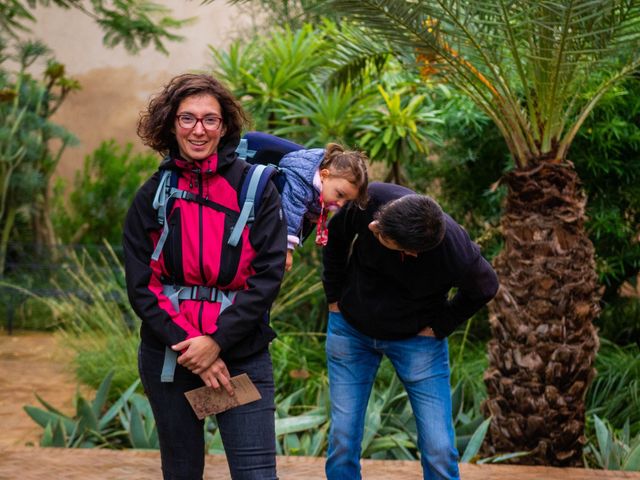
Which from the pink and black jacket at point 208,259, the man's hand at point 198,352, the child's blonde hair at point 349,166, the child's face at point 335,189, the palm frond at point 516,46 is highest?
the palm frond at point 516,46

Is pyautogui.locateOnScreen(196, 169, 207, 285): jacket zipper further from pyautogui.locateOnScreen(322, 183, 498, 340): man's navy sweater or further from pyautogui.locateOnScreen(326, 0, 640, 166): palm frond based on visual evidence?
pyautogui.locateOnScreen(326, 0, 640, 166): palm frond

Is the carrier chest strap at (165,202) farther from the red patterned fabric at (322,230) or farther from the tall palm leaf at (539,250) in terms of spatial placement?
the tall palm leaf at (539,250)

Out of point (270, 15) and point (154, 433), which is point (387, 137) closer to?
point (154, 433)

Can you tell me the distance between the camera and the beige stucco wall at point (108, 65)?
13172 mm

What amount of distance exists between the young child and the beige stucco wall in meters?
Result: 9.91

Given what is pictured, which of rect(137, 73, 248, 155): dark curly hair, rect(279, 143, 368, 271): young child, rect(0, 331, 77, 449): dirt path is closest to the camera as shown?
rect(137, 73, 248, 155): dark curly hair

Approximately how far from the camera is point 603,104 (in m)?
7.55

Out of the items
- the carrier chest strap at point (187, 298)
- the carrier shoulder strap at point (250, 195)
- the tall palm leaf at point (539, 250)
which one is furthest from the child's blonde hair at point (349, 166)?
the tall palm leaf at point (539, 250)

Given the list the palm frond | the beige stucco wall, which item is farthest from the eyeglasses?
the beige stucco wall

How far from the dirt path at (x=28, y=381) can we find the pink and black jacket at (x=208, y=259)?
11.8 ft

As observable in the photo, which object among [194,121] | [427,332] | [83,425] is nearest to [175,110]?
[194,121]

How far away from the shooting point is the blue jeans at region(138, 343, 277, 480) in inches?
111

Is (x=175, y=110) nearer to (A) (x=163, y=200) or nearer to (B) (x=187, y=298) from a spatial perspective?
(A) (x=163, y=200)

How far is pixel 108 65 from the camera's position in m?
13.3
